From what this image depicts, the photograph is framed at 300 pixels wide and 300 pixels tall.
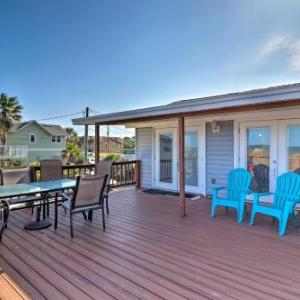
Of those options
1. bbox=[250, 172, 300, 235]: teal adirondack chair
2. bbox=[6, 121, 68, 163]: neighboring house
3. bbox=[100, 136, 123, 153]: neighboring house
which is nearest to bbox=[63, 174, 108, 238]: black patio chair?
bbox=[250, 172, 300, 235]: teal adirondack chair

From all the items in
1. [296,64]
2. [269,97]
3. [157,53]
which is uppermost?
[157,53]

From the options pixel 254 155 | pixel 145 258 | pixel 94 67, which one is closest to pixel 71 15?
pixel 94 67

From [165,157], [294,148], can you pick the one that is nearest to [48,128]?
[165,157]

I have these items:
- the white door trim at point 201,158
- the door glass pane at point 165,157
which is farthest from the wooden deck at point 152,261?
the door glass pane at point 165,157

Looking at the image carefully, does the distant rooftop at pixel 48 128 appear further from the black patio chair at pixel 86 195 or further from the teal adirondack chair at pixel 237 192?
the teal adirondack chair at pixel 237 192

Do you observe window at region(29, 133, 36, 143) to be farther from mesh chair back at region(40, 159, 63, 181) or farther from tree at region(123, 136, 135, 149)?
tree at region(123, 136, 135, 149)

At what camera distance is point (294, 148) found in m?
4.94

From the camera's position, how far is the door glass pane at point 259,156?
5.27 metres

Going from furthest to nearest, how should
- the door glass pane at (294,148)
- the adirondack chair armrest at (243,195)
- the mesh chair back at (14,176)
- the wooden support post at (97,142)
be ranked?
the wooden support post at (97,142) < the door glass pane at (294,148) < the mesh chair back at (14,176) < the adirondack chair armrest at (243,195)

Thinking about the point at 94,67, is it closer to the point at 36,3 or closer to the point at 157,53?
the point at 157,53

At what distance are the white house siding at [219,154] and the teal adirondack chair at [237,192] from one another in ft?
4.49

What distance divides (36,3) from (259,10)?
576cm

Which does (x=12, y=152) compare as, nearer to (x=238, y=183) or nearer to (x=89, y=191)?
(x=89, y=191)

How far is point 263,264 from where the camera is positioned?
8.63ft
